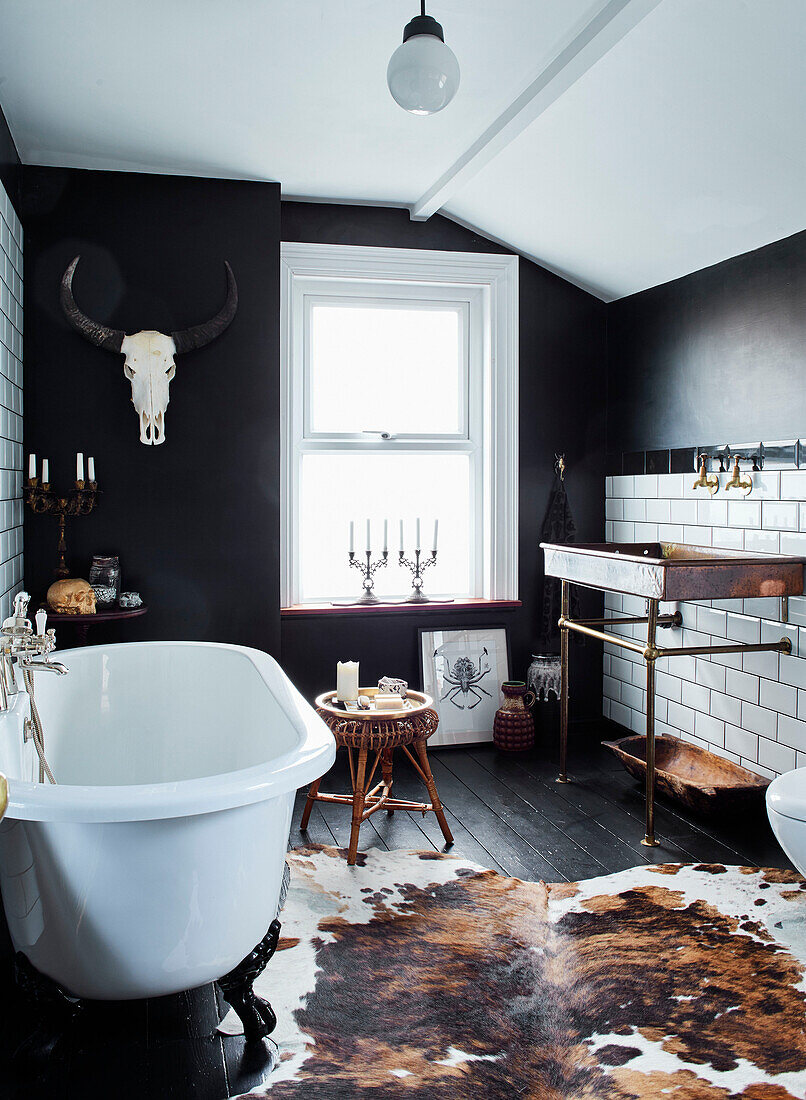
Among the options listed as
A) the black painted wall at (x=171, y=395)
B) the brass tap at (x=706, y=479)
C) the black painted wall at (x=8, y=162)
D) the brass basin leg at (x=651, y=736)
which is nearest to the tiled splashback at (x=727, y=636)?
the brass tap at (x=706, y=479)

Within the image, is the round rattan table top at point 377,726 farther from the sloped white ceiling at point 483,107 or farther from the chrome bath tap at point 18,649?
the sloped white ceiling at point 483,107

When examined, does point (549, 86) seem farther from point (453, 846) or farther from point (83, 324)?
point (453, 846)

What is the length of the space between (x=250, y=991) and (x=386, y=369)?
3.25 metres

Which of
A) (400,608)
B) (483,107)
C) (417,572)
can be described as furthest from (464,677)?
(483,107)

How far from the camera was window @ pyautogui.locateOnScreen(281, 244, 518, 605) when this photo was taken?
14.5 feet

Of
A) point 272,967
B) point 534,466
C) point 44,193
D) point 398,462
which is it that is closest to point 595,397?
point 534,466

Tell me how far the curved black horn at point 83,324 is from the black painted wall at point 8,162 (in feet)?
1.21

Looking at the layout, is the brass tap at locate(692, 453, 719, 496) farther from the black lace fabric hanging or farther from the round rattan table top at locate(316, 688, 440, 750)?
the round rattan table top at locate(316, 688, 440, 750)

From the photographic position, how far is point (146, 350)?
3.74 m

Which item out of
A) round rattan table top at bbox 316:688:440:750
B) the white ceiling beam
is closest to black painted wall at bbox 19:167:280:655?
the white ceiling beam

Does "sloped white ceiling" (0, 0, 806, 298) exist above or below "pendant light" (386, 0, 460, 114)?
above

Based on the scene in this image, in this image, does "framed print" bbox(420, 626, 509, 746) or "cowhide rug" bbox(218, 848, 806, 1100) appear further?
"framed print" bbox(420, 626, 509, 746)

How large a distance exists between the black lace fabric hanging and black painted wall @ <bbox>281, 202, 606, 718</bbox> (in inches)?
1.8

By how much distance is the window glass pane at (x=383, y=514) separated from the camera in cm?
451
